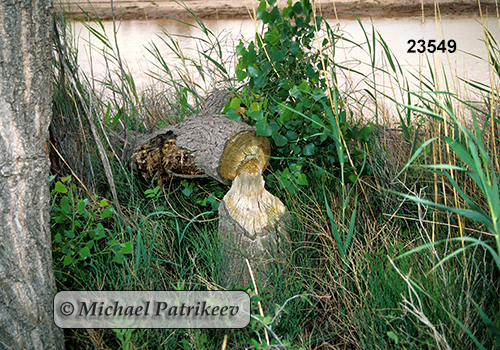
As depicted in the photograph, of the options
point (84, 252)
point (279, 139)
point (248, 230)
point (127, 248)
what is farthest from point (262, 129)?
point (84, 252)

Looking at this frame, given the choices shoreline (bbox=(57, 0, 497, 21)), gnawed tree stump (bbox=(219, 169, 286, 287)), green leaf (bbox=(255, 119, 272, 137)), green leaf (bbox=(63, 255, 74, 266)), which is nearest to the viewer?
green leaf (bbox=(63, 255, 74, 266))

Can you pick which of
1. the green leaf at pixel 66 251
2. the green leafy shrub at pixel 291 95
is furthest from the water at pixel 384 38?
the green leaf at pixel 66 251

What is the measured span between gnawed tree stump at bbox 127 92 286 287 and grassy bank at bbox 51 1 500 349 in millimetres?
78

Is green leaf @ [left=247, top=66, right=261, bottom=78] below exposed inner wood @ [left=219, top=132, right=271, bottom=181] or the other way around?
the other way around

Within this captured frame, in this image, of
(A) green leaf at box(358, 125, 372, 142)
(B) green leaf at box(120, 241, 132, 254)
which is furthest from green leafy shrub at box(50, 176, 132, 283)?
(A) green leaf at box(358, 125, 372, 142)

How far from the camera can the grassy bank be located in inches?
50.6

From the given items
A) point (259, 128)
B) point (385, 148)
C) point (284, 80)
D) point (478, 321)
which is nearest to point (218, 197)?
point (259, 128)

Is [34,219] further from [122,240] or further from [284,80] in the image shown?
[284,80]

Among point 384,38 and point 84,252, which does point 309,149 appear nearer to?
point 84,252

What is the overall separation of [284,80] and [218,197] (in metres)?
0.65

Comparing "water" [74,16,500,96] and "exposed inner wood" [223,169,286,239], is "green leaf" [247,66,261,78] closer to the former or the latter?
"exposed inner wood" [223,169,286,239]

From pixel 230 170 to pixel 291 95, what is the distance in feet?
1.40

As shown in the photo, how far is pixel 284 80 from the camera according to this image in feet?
5.81

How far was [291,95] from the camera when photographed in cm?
171
